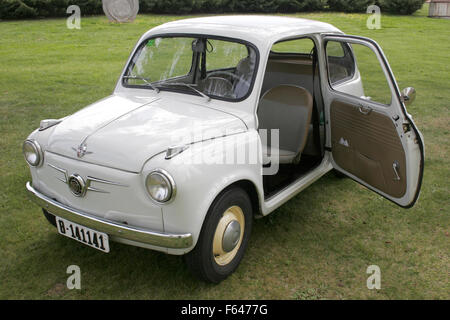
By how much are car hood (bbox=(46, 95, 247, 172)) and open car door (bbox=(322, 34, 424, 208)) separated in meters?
1.17

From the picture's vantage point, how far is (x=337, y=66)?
446cm

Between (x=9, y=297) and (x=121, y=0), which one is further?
(x=121, y=0)

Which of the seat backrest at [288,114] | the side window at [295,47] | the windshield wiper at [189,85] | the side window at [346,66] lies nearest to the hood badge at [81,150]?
the windshield wiper at [189,85]

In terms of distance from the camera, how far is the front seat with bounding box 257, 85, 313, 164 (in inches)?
152

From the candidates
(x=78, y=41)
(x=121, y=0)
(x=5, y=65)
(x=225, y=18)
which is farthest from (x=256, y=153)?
(x=121, y=0)

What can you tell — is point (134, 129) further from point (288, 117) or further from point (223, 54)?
point (288, 117)

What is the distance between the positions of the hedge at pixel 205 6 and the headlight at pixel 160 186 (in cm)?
1716

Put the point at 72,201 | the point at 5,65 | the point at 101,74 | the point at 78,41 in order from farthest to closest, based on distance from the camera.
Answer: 1. the point at 78,41
2. the point at 5,65
3. the point at 101,74
4. the point at 72,201

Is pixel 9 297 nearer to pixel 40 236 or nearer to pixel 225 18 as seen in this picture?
pixel 40 236

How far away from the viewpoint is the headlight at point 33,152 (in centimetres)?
303

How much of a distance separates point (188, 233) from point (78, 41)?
12.5m

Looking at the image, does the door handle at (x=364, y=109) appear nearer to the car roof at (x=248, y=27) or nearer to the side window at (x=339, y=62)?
the side window at (x=339, y=62)
